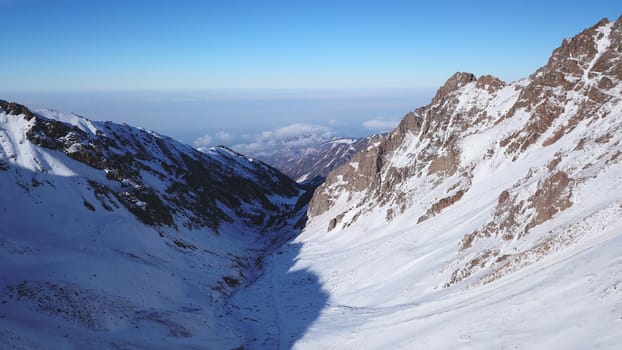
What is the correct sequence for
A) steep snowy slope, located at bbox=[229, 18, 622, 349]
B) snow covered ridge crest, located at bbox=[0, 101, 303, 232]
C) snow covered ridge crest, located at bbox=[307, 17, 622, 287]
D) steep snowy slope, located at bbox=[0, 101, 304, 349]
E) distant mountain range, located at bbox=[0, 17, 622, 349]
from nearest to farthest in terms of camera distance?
steep snowy slope, located at bbox=[229, 18, 622, 349], distant mountain range, located at bbox=[0, 17, 622, 349], snow covered ridge crest, located at bbox=[307, 17, 622, 287], steep snowy slope, located at bbox=[0, 101, 304, 349], snow covered ridge crest, located at bbox=[0, 101, 303, 232]

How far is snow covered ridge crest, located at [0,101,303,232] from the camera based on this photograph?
72.4 meters

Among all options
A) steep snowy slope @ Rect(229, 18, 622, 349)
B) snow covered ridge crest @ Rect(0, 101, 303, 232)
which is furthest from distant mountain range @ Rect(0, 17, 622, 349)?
snow covered ridge crest @ Rect(0, 101, 303, 232)

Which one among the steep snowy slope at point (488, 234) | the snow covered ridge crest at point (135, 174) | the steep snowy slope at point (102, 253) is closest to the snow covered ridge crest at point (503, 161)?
the steep snowy slope at point (488, 234)

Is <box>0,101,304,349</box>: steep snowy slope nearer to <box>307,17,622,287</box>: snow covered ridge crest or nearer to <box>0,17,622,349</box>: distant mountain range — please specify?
<box>0,17,622,349</box>: distant mountain range

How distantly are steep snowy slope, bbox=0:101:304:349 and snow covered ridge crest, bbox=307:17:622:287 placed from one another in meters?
25.9

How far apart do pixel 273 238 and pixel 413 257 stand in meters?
75.5

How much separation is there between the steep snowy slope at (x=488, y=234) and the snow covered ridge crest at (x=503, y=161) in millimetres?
231

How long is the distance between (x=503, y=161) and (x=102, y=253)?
58910 millimetres

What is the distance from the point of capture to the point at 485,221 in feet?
148

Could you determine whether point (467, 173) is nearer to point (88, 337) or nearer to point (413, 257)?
point (413, 257)

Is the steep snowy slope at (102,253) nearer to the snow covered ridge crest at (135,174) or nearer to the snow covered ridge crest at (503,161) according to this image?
the snow covered ridge crest at (135,174)

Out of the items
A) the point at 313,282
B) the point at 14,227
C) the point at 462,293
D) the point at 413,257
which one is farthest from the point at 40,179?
the point at 462,293

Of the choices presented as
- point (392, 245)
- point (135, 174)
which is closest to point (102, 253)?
point (392, 245)

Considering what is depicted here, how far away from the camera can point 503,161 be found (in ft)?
203
